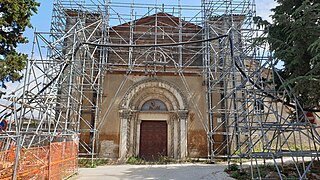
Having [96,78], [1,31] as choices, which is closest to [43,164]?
[1,31]

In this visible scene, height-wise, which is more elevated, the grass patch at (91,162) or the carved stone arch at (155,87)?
the carved stone arch at (155,87)

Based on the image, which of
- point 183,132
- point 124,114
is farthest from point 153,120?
point 183,132

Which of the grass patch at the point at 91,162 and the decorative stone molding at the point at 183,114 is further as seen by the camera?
the decorative stone molding at the point at 183,114

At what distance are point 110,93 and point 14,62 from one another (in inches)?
224

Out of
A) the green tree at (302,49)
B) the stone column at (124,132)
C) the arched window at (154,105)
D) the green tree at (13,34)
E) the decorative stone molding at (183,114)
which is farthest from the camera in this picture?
the arched window at (154,105)

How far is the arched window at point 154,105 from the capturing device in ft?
52.7

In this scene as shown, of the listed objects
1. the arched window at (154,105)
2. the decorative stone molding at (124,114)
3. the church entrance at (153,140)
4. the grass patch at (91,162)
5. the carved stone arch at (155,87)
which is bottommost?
the grass patch at (91,162)

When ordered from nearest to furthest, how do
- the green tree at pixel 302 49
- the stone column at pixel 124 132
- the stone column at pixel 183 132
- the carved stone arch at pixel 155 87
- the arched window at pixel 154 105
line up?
the green tree at pixel 302 49 < the stone column at pixel 124 132 < the stone column at pixel 183 132 < the carved stone arch at pixel 155 87 < the arched window at pixel 154 105

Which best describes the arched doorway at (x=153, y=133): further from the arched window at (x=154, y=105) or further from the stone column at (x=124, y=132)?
the stone column at (x=124, y=132)

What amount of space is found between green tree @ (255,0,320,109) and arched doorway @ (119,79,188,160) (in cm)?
687

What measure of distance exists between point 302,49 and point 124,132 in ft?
32.6

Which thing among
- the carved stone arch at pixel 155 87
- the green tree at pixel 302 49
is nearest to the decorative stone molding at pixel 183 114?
the carved stone arch at pixel 155 87

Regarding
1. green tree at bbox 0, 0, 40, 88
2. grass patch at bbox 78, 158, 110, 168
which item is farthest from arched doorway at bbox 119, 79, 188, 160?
green tree at bbox 0, 0, 40, 88

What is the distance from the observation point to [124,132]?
588 inches
